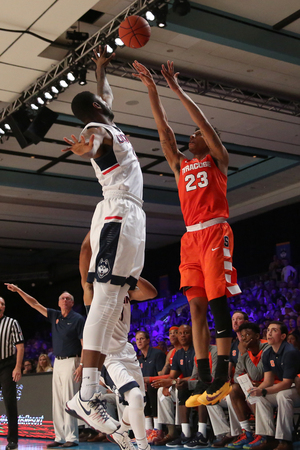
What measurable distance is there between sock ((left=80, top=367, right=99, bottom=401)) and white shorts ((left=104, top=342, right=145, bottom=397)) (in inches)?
46.0

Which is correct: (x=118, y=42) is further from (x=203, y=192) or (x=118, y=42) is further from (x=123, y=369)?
(x=123, y=369)

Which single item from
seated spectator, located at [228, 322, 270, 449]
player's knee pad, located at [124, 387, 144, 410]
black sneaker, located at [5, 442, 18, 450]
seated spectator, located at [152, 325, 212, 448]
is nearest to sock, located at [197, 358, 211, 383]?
player's knee pad, located at [124, 387, 144, 410]

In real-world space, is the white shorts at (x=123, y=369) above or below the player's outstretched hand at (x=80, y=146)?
below

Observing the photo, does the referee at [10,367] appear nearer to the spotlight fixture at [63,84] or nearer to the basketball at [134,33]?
the spotlight fixture at [63,84]

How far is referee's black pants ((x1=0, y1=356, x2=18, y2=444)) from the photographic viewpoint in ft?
27.9

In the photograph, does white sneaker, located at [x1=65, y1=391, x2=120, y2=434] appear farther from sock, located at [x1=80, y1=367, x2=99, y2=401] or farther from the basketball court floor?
the basketball court floor

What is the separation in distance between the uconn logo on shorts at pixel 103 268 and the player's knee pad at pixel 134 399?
155 centimetres

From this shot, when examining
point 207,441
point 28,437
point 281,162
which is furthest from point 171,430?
point 281,162

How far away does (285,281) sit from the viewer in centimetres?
1533

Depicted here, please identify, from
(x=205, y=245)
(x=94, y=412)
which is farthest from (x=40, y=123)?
(x=94, y=412)

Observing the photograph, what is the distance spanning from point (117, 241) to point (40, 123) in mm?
7474

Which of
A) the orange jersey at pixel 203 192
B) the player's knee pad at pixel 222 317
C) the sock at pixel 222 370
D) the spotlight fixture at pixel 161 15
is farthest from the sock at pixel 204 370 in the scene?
the spotlight fixture at pixel 161 15

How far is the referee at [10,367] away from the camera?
8516mm

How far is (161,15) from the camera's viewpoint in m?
7.69
